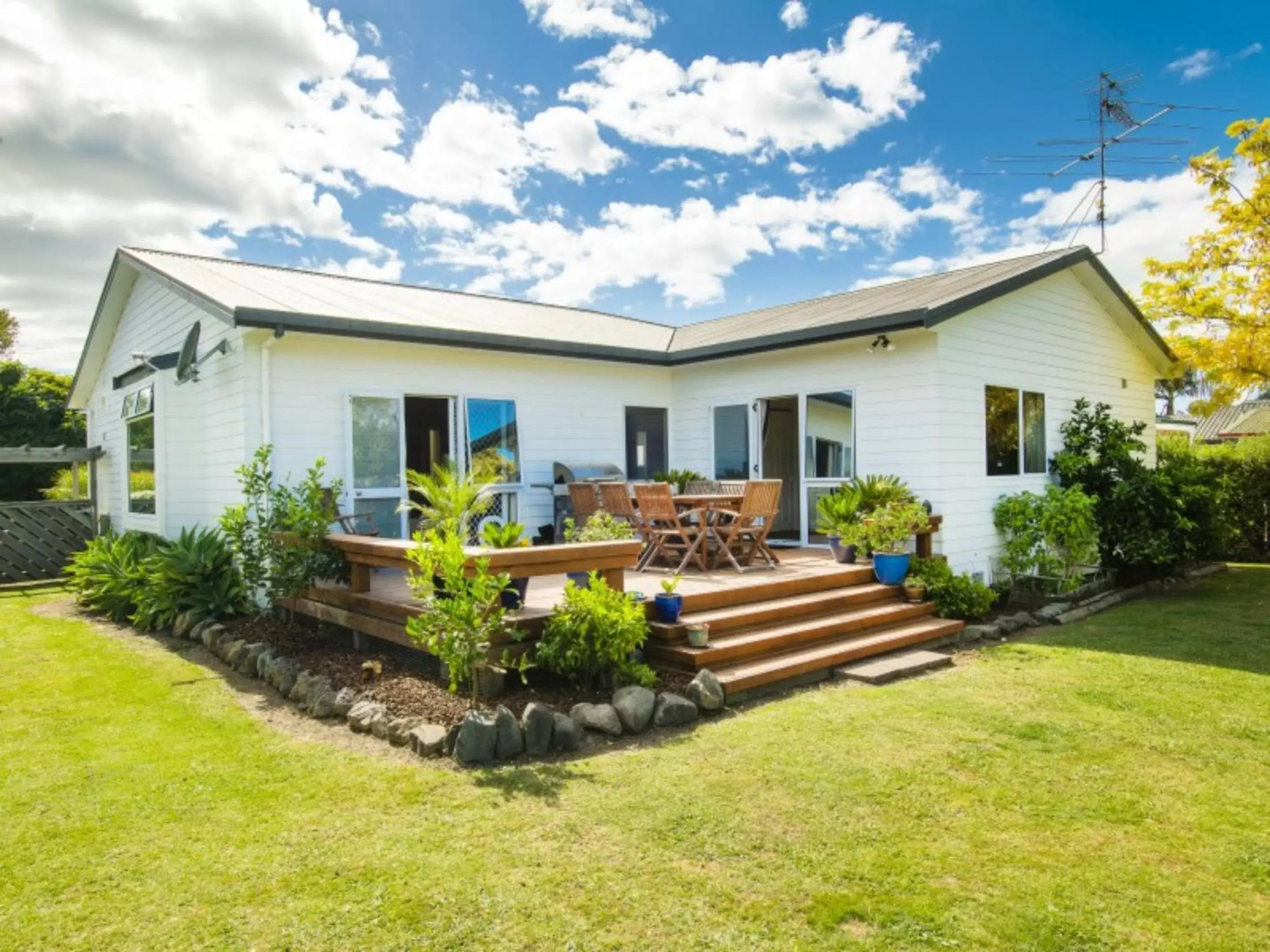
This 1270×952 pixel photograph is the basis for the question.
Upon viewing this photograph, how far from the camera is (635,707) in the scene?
4.44m

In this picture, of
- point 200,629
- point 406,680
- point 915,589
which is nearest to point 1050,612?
point 915,589

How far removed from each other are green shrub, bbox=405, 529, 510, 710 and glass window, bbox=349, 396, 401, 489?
3.62 metres

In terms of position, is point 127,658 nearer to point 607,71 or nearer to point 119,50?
point 119,50

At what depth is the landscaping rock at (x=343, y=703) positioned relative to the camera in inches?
187

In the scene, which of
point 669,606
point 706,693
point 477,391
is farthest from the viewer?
point 477,391

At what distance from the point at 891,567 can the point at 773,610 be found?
1759 mm

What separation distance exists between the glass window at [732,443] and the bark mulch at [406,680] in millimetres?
Answer: 5098

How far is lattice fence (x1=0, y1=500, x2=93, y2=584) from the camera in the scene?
11.1 meters

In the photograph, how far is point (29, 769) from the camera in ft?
12.8

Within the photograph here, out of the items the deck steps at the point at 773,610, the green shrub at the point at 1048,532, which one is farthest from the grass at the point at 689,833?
the green shrub at the point at 1048,532

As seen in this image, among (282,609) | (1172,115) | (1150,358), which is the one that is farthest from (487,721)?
(1172,115)

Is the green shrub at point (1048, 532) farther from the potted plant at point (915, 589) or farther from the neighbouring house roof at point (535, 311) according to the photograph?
the neighbouring house roof at point (535, 311)

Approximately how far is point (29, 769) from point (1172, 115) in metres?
15.6

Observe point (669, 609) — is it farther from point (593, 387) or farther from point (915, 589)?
point (593, 387)
